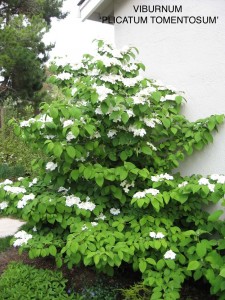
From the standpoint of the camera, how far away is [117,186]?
Answer: 3.33 meters

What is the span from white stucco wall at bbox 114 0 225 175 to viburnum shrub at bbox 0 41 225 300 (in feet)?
0.73

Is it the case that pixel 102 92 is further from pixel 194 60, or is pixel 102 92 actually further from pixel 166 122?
pixel 194 60

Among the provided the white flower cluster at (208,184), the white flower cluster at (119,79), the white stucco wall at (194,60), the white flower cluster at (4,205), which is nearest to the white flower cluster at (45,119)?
the white flower cluster at (119,79)

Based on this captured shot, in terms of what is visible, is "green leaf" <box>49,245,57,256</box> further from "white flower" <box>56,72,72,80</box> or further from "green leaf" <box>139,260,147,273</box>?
"white flower" <box>56,72,72,80</box>

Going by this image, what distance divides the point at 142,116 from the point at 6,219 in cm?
407

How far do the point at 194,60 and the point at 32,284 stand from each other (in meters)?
2.62

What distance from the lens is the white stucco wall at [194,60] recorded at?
12.1 feet

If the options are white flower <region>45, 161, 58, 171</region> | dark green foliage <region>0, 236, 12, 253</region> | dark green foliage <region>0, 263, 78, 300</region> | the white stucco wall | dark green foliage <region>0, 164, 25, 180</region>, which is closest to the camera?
dark green foliage <region>0, 263, 78, 300</region>

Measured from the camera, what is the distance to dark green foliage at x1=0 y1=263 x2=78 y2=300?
307 centimetres

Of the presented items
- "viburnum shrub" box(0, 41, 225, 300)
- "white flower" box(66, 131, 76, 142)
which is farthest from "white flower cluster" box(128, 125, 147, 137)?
"white flower" box(66, 131, 76, 142)

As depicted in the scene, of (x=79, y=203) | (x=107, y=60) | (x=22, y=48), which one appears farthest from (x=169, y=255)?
(x=22, y=48)

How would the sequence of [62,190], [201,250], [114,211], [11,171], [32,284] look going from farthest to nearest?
[11,171] → [62,190] → [114,211] → [32,284] → [201,250]

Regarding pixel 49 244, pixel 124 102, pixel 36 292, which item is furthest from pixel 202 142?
pixel 36 292

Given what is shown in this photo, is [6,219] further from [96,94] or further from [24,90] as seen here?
[24,90]
